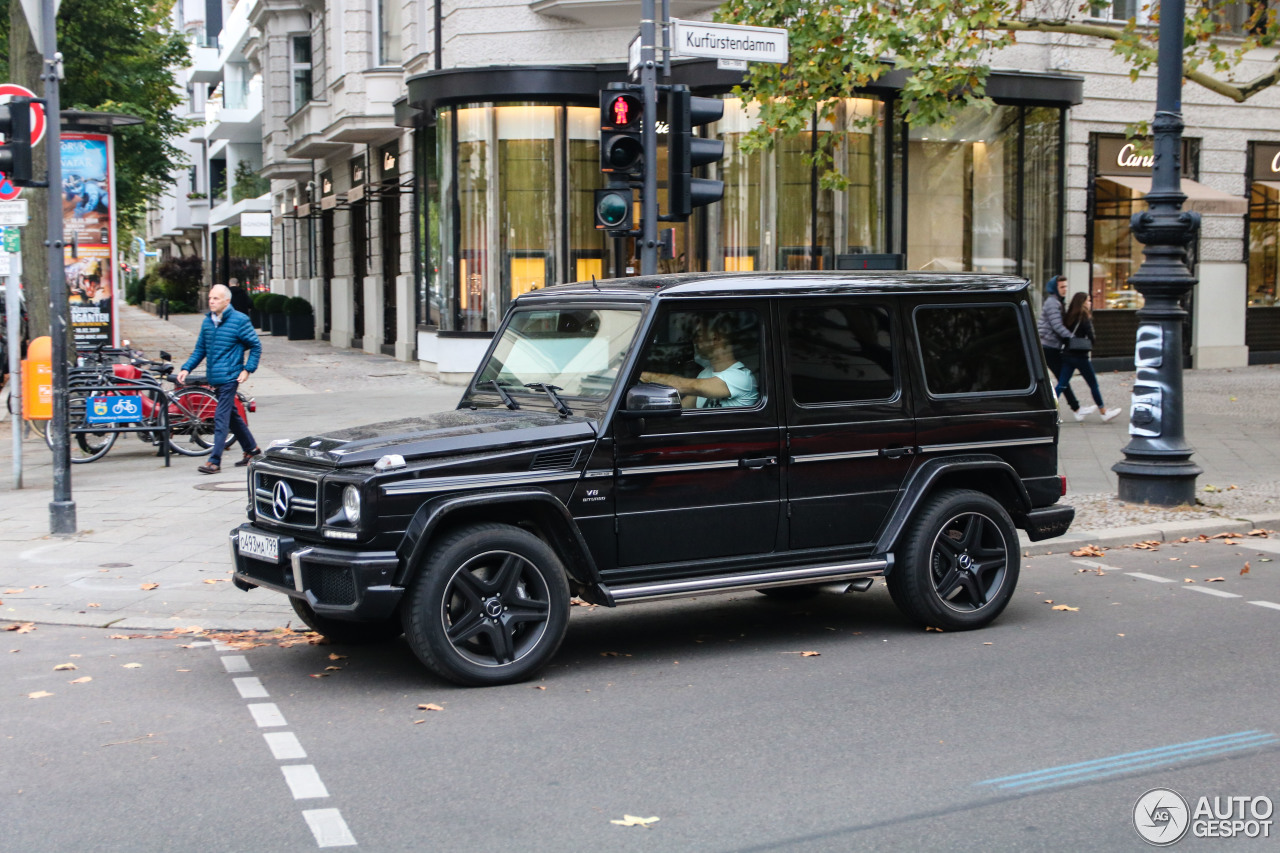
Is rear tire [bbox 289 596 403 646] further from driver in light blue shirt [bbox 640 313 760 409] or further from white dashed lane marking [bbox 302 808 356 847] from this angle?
white dashed lane marking [bbox 302 808 356 847]

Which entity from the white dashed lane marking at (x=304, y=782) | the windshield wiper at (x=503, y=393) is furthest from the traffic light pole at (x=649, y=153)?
the white dashed lane marking at (x=304, y=782)

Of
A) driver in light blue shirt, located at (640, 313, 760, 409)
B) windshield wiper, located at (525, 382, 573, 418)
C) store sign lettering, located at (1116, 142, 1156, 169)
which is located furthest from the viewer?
store sign lettering, located at (1116, 142, 1156, 169)

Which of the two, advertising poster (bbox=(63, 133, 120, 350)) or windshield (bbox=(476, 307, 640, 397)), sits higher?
advertising poster (bbox=(63, 133, 120, 350))

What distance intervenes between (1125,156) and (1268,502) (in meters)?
15.3

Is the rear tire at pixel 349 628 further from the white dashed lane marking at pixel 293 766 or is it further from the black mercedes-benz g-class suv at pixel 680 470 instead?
the white dashed lane marking at pixel 293 766

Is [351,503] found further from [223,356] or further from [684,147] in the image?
[223,356]

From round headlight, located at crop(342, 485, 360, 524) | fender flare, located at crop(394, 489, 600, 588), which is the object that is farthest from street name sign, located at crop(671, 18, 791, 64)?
round headlight, located at crop(342, 485, 360, 524)

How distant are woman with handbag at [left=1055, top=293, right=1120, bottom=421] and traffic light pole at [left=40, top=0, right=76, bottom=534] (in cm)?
1124

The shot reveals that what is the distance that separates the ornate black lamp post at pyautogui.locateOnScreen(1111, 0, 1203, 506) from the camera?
35.6ft

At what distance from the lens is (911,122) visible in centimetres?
1508

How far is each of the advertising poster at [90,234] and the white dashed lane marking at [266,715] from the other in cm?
1228

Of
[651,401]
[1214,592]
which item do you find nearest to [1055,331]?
[1214,592]

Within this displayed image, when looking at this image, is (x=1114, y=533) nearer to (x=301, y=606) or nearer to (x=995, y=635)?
(x=995, y=635)

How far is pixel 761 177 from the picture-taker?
22.1 metres
